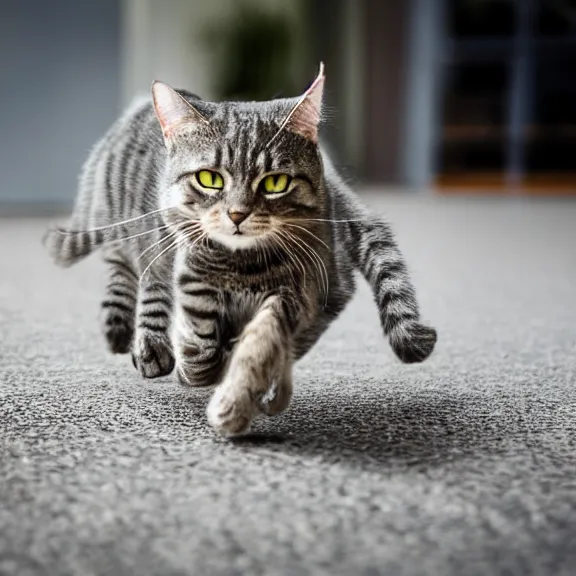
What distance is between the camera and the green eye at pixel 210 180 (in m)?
0.87

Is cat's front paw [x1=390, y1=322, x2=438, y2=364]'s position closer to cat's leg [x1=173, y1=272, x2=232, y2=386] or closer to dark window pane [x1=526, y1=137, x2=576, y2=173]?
cat's leg [x1=173, y1=272, x2=232, y2=386]

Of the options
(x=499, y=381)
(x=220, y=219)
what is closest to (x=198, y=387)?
(x=220, y=219)

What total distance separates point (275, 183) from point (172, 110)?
0.13 metres

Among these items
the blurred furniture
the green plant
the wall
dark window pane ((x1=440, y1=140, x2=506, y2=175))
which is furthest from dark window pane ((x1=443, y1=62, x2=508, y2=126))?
the wall

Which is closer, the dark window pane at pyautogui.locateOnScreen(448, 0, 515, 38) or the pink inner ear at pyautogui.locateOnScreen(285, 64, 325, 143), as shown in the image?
the pink inner ear at pyautogui.locateOnScreen(285, 64, 325, 143)

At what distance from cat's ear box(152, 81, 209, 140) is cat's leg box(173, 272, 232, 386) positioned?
0.15m

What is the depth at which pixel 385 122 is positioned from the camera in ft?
20.2

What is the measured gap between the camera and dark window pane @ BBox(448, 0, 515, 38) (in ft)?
18.9

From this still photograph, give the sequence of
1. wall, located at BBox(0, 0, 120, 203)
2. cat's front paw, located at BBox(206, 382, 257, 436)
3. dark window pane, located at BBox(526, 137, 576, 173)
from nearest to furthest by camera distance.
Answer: cat's front paw, located at BBox(206, 382, 257, 436) < wall, located at BBox(0, 0, 120, 203) < dark window pane, located at BBox(526, 137, 576, 173)

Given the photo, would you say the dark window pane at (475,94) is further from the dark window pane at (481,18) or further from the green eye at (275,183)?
the green eye at (275,183)

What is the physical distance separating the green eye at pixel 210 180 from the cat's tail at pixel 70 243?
24 cm

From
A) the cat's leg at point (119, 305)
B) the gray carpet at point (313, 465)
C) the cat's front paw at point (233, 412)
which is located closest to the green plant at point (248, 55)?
the gray carpet at point (313, 465)

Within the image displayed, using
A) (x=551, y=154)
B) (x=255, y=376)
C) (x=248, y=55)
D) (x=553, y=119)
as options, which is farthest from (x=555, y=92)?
(x=255, y=376)

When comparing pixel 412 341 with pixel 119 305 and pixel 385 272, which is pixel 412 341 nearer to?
pixel 385 272
